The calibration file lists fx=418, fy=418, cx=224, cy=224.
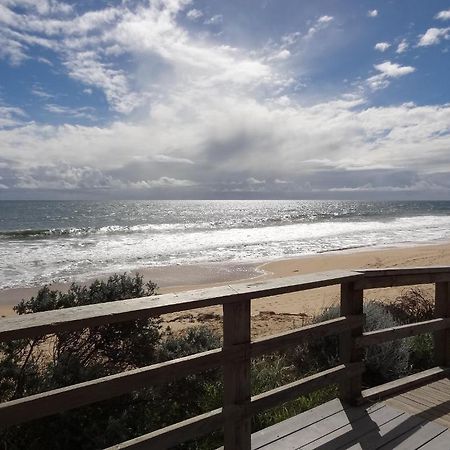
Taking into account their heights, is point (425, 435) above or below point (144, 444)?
below

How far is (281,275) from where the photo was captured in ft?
50.4

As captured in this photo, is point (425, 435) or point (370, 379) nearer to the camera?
point (425, 435)

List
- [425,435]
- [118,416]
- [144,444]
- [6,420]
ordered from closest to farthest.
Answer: [6,420] < [144,444] < [425,435] < [118,416]

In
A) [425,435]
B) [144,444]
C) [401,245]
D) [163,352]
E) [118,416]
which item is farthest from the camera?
[401,245]

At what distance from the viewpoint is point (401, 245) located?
24.2 meters

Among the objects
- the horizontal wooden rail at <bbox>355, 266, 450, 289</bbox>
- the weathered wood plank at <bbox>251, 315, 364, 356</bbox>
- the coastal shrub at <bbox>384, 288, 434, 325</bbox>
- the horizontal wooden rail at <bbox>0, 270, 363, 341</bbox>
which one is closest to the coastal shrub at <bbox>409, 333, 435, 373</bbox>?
the coastal shrub at <bbox>384, 288, 434, 325</bbox>

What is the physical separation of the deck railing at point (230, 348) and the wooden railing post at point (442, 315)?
0.63 feet

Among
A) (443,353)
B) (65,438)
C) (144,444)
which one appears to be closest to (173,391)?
(65,438)

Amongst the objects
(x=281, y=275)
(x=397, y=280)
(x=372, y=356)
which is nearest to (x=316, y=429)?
(x=397, y=280)

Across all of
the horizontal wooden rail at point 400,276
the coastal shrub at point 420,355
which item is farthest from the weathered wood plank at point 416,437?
the coastal shrub at point 420,355

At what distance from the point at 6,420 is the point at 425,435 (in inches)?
104

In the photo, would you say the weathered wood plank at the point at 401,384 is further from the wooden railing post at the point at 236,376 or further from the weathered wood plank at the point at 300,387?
the wooden railing post at the point at 236,376

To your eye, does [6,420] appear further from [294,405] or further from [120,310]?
[294,405]

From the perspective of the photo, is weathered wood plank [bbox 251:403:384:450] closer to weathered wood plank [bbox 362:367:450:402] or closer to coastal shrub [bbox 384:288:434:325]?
weathered wood plank [bbox 362:367:450:402]
